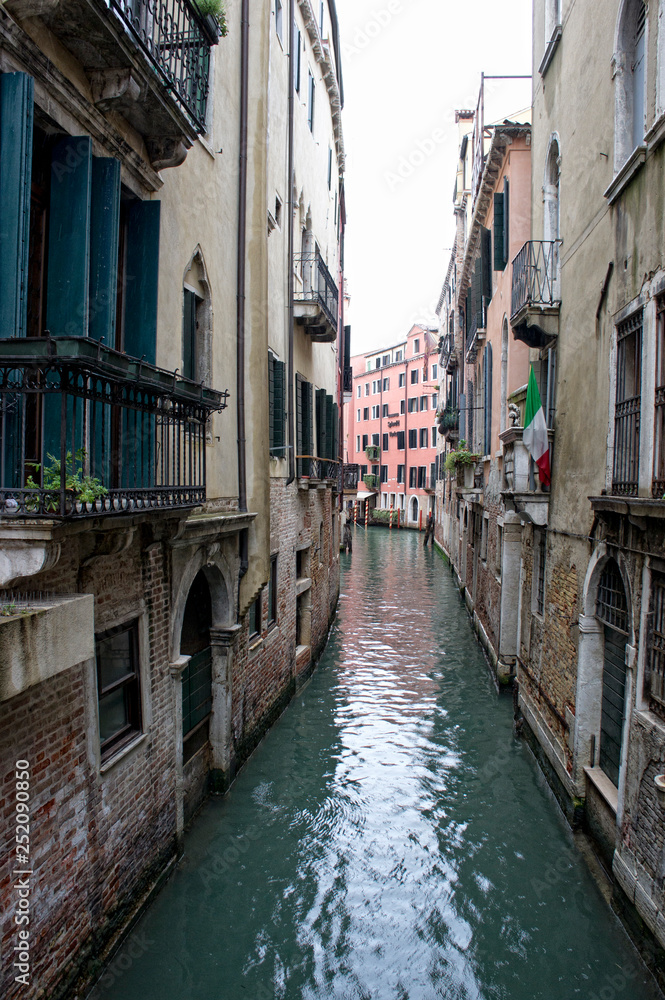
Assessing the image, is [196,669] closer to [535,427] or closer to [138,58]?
[535,427]

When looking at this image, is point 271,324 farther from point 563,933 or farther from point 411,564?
point 411,564

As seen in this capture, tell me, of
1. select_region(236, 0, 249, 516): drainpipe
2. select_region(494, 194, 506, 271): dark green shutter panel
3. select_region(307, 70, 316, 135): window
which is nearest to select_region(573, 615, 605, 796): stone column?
select_region(236, 0, 249, 516): drainpipe

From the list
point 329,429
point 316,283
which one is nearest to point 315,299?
point 316,283

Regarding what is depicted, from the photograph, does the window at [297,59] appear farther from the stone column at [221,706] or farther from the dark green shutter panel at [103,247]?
the stone column at [221,706]

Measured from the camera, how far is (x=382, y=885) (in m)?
6.31

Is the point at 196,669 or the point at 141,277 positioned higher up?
the point at 141,277

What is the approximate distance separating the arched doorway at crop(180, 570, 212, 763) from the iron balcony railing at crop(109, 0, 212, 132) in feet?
14.6

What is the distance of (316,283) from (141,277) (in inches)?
302

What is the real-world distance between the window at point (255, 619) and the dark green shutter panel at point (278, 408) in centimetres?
214

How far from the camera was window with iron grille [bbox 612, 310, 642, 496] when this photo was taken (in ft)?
19.1

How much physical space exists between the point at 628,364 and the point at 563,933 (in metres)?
4.65

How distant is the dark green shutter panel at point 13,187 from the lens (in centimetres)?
354

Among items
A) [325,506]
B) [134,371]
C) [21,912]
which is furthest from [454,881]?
[325,506]

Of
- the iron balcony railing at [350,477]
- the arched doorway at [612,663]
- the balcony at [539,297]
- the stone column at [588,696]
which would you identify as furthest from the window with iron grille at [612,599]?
the iron balcony railing at [350,477]
